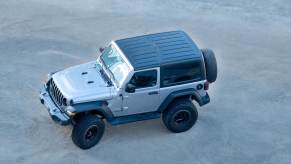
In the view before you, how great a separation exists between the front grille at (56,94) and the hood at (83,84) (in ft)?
0.30

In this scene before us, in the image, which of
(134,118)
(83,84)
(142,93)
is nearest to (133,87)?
(142,93)

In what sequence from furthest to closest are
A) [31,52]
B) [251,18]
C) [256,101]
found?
1. [251,18]
2. [31,52]
3. [256,101]

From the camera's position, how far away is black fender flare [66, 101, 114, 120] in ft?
35.8

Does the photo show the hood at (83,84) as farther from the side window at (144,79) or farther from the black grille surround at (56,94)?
the side window at (144,79)

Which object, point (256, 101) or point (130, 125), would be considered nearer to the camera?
point (130, 125)

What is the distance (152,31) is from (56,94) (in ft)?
18.7

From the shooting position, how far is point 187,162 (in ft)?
36.9

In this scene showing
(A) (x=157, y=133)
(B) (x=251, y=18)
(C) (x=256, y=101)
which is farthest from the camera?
(B) (x=251, y=18)

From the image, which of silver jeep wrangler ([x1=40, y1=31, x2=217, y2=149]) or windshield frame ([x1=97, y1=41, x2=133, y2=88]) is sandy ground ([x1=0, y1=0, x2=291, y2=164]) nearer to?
silver jeep wrangler ([x1=40, y1=31, x2=217, y2=149])

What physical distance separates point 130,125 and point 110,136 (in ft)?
2.10

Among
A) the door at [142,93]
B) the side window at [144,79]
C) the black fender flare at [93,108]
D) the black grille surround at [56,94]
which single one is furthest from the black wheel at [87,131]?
the side window at [144,79]

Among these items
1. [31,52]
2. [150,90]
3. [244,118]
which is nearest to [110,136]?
[150,90]

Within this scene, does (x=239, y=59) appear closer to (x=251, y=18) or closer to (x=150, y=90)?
(x=251, y=18)

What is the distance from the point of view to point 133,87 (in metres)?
11.3
